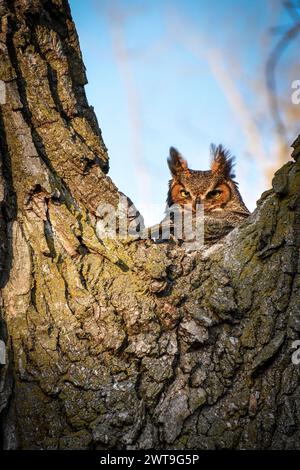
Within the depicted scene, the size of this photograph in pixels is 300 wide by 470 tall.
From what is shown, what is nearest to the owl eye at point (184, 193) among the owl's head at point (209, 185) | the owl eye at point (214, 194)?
the owl's head at point (209, 185)

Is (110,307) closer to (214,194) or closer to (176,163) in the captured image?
(214,194)

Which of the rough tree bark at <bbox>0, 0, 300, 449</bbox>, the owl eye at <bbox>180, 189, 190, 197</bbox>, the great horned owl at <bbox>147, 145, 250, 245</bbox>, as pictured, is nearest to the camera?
the rough tree bark at <bbox>0, 0, 300, 449</bbox>

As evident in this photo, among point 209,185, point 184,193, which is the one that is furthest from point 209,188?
point 184,193

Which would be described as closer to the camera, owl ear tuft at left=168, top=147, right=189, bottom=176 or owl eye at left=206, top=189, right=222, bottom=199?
owl eye at left=206, top=189, right=222, bottom=199

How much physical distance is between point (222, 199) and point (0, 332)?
→ 2699 mm

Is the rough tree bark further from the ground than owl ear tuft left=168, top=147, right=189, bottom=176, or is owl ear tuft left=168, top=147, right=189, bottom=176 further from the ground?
owl ear tuft left=168, top=147, right=189, bottom=176

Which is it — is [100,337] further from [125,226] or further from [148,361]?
[125,226]

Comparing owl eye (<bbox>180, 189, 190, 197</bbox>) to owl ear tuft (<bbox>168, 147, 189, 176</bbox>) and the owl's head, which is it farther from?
owl ear tuft (<bbox>168, 147, 189, 176</bbox>)

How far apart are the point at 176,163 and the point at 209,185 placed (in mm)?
447

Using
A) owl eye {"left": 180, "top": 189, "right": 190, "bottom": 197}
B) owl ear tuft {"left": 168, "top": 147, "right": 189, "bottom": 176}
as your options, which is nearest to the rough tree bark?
owl eye {"left": 180, "top": 189, "right": 190, "bottom": 197}

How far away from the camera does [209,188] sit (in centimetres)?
413

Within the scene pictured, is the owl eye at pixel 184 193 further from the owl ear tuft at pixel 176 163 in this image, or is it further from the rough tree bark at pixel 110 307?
the rough tree bark at pixel 110 307

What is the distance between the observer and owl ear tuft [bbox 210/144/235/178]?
428 cm
